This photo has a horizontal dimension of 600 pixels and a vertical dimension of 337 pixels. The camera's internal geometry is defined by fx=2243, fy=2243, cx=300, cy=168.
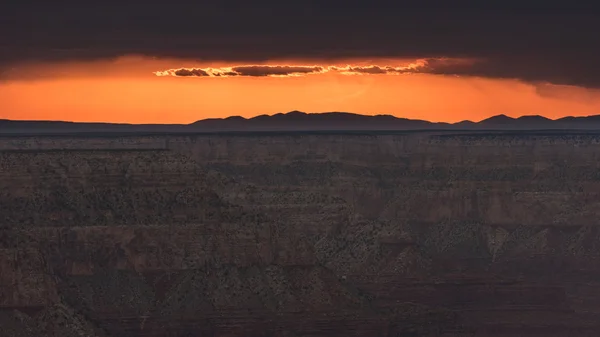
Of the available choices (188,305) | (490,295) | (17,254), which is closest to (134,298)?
(188,305)

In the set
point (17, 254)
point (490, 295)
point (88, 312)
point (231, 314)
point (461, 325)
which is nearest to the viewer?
point (17, 254)

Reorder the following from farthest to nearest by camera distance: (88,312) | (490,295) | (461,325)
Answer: (490,295), (461,325), (88,312)

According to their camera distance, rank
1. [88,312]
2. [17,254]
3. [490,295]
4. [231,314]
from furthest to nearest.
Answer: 1. [490,295]
2. [231,314]
3. [88,312]
4. [17,254]

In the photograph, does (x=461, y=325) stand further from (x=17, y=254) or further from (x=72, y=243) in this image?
(x=17, y=254)

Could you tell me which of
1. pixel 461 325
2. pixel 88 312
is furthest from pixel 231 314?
pixel 461 325

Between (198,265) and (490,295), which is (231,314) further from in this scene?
(490,295)

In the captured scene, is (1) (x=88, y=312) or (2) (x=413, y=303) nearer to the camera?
(1) (x=88, y=312)

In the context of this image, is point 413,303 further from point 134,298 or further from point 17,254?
point 17,254

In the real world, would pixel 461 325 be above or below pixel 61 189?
below
